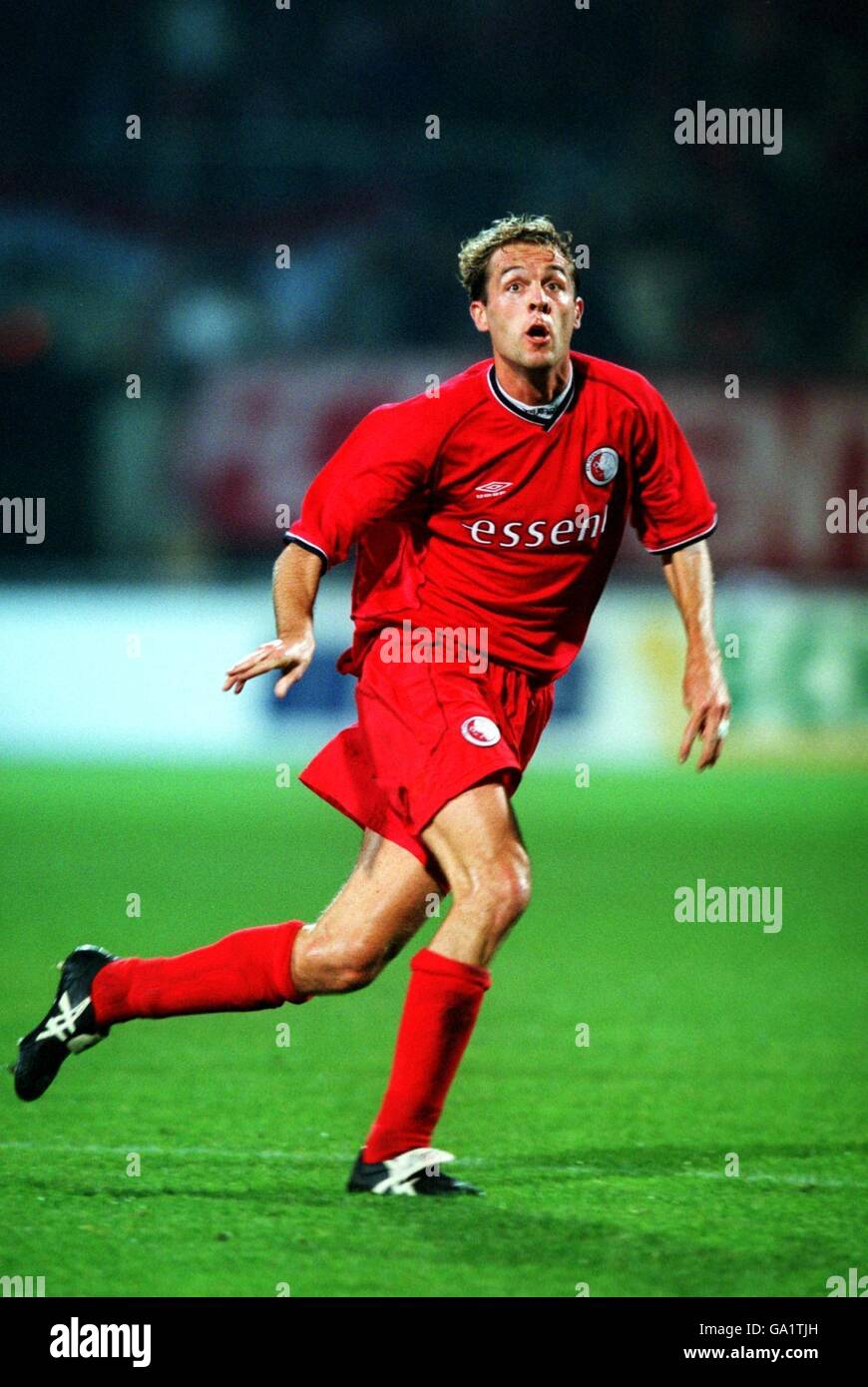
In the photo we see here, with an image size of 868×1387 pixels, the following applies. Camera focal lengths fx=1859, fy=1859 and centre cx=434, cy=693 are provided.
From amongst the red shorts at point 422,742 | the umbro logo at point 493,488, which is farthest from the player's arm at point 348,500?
the red shorts at point 422,742

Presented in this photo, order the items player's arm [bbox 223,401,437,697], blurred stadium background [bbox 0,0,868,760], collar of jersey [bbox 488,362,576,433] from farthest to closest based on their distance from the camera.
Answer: blurred stadium background [bbox 0,0,868,760]
collar of jersey [bbox 488,362,576,433]
player's arm [bbox 223,401,437,697]

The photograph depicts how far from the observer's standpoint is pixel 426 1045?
12.3 ft

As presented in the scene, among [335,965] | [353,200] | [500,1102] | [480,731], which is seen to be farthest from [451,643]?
[353,200]

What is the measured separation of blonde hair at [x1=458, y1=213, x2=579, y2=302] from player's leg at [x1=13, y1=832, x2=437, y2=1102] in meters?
1.28

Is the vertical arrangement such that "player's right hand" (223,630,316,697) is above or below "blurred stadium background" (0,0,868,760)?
below

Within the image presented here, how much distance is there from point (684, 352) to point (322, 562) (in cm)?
1452

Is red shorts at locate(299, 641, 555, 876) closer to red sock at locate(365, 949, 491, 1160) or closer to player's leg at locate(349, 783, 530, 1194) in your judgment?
player's leg at locate(349, 783, 530, 1194)

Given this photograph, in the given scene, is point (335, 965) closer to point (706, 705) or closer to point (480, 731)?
point (480, 731)

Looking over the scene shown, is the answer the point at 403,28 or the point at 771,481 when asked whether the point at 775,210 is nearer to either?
the point at 771,481

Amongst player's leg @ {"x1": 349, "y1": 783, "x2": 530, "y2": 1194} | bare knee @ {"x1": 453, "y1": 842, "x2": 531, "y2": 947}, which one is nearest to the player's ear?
player's leg @ {"x1": 349, "y1": 783, "x2": 530, "y2": 1194}

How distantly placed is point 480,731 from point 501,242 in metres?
1.11

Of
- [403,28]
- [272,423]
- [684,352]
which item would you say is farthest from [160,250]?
[684,352]

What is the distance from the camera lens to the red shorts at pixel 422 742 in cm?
387

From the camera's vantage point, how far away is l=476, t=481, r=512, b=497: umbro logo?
4.08 metres
